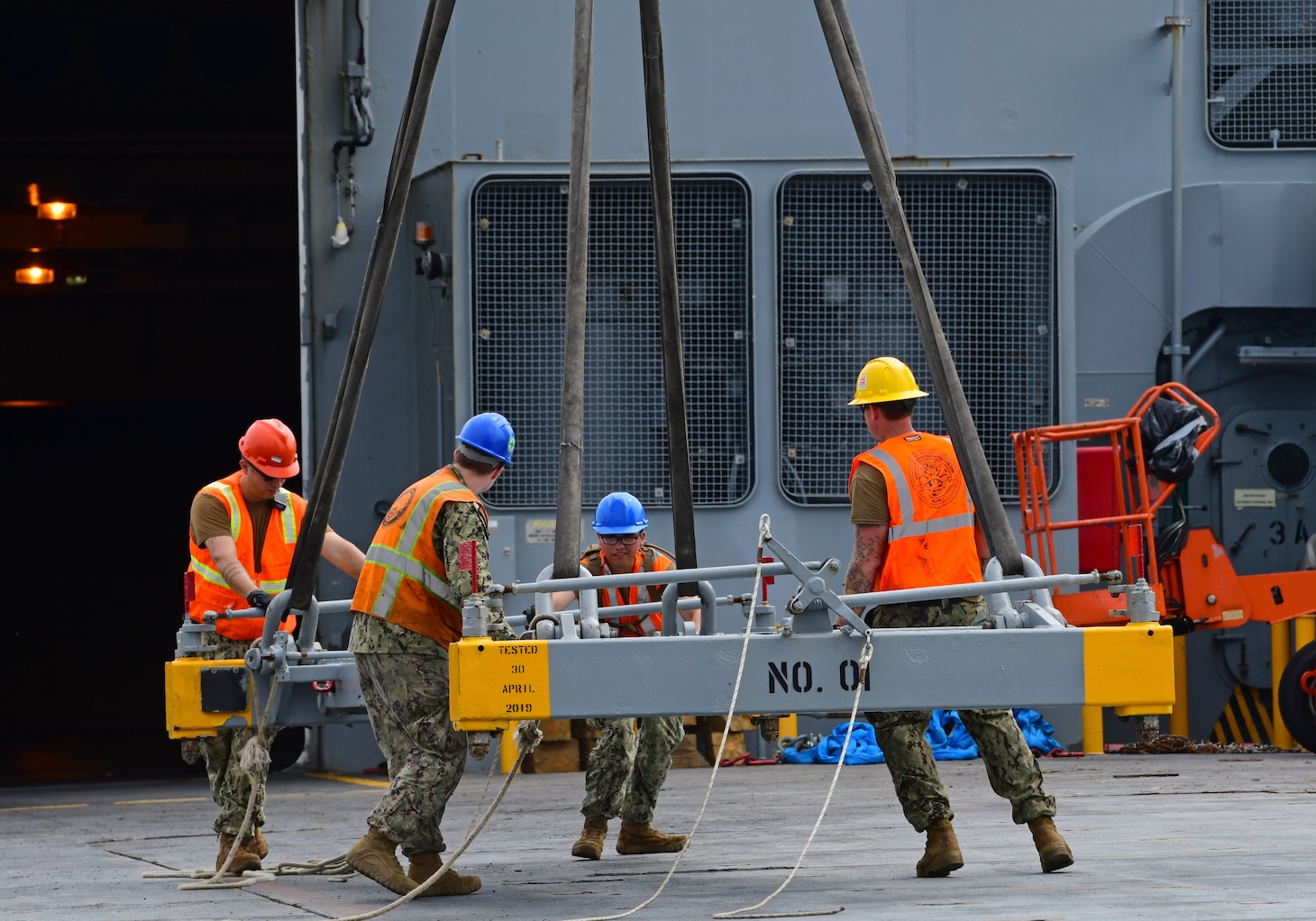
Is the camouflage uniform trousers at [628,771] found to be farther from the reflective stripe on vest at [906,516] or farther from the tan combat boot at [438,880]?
the reflective stripe on vest at [906,516]

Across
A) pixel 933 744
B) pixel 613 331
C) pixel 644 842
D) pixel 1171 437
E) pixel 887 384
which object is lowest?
pixel 933 744

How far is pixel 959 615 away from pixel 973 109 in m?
7.21

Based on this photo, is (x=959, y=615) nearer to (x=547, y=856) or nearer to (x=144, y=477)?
(x=547, y=856)

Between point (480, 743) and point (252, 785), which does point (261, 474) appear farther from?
point (480, 743)

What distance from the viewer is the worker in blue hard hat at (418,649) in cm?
633

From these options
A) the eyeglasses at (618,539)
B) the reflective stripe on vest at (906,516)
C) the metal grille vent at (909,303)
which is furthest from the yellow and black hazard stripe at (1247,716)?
the reflective stripe on vest at (906,516)

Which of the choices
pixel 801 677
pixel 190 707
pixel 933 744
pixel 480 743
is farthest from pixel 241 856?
pixel 933 744

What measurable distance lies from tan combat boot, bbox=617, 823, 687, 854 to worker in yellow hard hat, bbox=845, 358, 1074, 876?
1395 millimetres

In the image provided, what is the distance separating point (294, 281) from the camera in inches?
846

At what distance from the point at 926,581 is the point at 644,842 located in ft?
6.40

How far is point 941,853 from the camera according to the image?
6.57 meters

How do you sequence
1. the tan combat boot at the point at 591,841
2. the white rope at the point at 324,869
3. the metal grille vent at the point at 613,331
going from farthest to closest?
the metal grille vent at the point at 613,331, the tan combat boot at the point at 591,841, the white rope at the point at 324,869

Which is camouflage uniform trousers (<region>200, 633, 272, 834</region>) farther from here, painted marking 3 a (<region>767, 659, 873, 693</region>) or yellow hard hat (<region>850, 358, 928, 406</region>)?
yellow hard hat (<region>850, 358, 928, 406</region>)

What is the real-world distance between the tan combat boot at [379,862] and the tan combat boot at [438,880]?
0.12m
